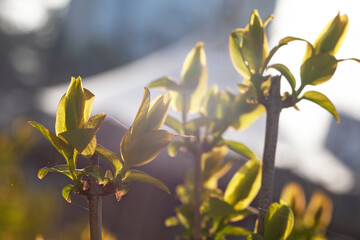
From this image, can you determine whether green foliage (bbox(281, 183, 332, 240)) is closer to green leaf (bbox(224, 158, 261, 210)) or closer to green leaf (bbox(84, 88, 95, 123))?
green leaf (bbox(224, 158, 261, 210))

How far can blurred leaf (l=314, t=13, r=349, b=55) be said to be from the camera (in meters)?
0.20

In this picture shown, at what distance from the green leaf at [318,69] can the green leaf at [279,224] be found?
0.07 m

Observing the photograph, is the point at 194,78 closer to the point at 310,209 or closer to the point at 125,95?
the point at 310,209

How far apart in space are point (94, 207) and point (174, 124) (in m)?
0.10

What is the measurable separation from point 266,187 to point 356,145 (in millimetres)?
1502

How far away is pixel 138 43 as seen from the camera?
6.09 metres

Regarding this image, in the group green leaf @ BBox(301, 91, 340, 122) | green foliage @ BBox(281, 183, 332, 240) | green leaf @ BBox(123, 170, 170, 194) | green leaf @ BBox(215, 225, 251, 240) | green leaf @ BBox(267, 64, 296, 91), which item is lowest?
green leaf @ BBox(215, 225, 251, 240)

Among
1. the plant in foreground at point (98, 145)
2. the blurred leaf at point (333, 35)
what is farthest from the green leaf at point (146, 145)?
the blurred leaf at point (333, 35)

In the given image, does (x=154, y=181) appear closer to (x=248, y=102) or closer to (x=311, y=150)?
(x=248, y=102)

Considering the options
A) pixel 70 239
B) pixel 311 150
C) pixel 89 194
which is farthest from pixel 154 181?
pixel 311 150

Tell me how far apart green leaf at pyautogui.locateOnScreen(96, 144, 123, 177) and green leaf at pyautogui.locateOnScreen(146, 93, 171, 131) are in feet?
0.06

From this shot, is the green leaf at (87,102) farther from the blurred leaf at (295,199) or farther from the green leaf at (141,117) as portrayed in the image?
the blurred leaf at (295,199)

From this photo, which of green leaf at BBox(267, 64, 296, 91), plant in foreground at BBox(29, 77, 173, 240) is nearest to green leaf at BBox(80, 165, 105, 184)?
plant in foreground at BBox(29, 77, 173, 240)

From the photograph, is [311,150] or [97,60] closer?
[311,150]
